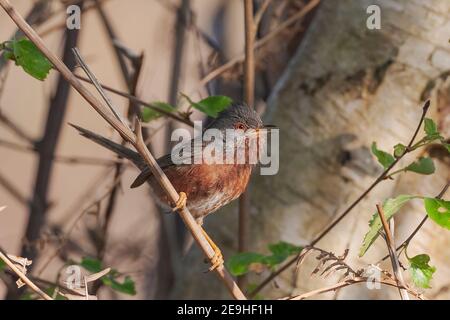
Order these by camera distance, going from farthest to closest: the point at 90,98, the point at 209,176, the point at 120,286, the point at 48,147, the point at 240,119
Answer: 1. the point at 48,147
2. the point at 240,119
3. the point at 209,176
4. the point at 120,286
5. the point at 90,98

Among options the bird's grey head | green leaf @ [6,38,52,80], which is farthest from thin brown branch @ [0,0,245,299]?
the bird's grey head

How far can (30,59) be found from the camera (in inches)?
97.1

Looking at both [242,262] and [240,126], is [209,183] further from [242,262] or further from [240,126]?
[242,262]

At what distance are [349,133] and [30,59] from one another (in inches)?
59.3

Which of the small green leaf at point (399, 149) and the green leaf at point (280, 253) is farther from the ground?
the small green leaf at point (399, 149)

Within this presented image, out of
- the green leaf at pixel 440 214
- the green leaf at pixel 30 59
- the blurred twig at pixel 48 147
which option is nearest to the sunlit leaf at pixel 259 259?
the green leaf at pixel 440 214

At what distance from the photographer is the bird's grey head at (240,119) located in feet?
10.5

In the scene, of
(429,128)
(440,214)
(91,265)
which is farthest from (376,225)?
(91,265)

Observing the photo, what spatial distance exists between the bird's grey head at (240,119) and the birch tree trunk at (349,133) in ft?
1.09

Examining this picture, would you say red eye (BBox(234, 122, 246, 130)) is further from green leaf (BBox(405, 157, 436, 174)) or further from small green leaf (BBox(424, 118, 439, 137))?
small green leaf (BBox(424, 118, 439, 137))

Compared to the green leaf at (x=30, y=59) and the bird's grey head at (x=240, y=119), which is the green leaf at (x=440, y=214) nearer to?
the bird's grey head at (x=240, y=119)

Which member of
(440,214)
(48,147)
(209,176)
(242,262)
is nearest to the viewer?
(440,214)

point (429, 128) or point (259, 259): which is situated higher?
point (429, 128)

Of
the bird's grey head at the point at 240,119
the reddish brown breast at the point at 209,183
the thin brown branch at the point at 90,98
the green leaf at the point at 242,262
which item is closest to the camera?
the thin brown branch at the point at 90,98
